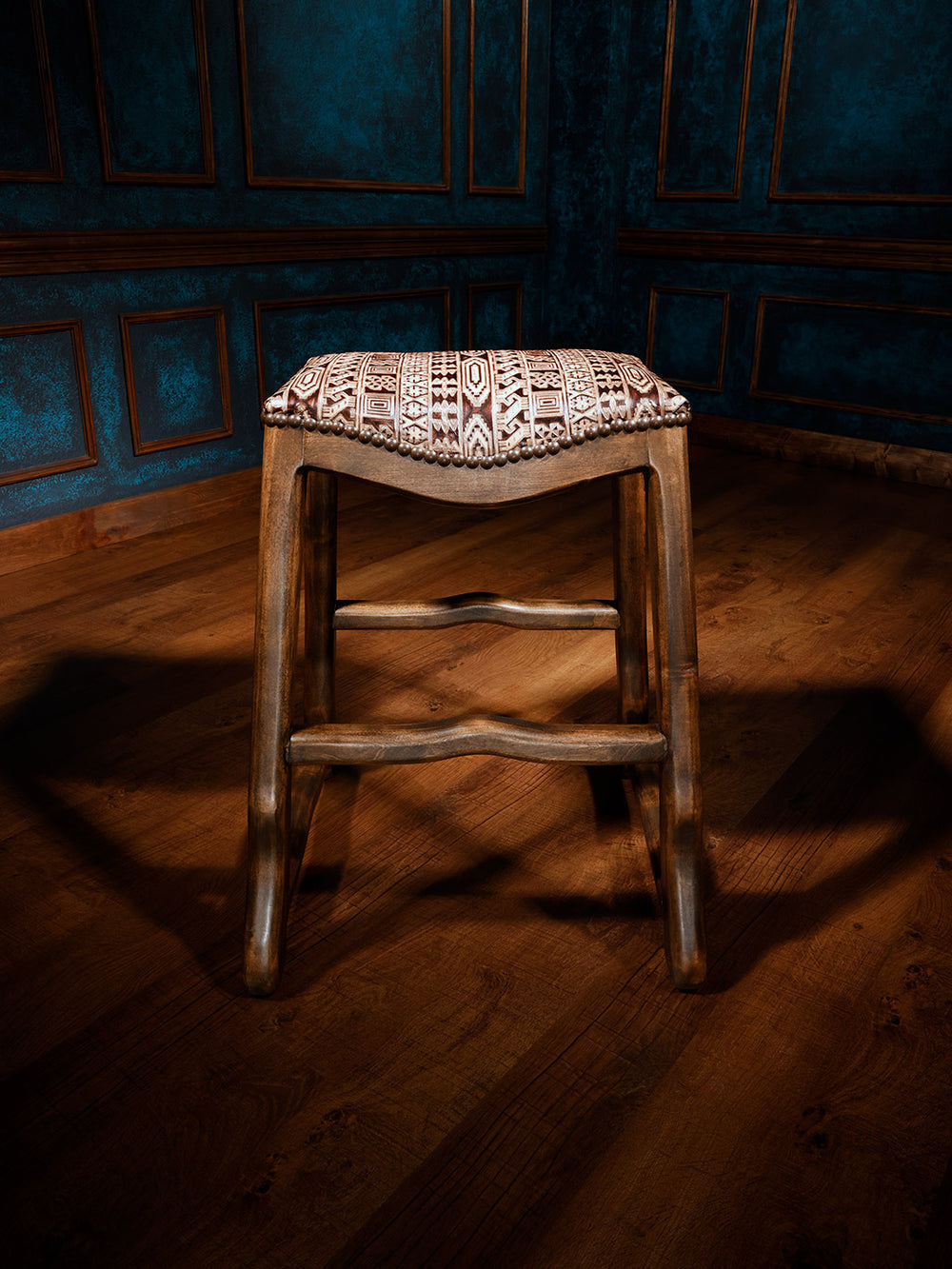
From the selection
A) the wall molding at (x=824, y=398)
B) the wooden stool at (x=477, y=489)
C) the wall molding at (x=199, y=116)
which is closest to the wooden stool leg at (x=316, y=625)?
the wooden stool at (x=477, y=489)

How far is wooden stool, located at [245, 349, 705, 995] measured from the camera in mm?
899

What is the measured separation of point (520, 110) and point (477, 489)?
320 cm

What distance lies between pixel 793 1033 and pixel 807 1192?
19 centimetres

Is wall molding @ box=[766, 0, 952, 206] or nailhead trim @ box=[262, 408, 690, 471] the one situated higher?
wall molding @ box=[766, 0, 952, 206]

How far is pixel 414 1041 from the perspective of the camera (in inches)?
37.2

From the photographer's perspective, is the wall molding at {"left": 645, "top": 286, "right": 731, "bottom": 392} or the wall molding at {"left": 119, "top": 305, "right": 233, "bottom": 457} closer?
the wall molding at {"left": 119, "top": 305, "right": 233, "bottom": 457}

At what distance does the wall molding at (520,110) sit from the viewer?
323 centimetres

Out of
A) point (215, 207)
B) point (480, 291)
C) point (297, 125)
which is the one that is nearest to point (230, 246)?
point (215, 207)

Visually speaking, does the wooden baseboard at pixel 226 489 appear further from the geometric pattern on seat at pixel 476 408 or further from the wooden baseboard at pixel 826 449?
the geometric pattern on seat at pixel 476 408

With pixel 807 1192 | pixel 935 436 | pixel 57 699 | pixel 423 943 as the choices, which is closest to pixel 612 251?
pixel 935 436

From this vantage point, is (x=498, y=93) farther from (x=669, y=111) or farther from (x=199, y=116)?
(x=199, y=116)

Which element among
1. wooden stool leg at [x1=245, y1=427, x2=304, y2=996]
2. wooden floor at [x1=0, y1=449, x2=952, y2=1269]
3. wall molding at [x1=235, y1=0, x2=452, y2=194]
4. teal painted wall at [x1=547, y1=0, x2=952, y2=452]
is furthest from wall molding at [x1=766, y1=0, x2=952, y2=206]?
wooden stool leg at [x1=245, y1=427, x2=304, y2=996]

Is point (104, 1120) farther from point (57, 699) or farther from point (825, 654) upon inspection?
point (825, 654)

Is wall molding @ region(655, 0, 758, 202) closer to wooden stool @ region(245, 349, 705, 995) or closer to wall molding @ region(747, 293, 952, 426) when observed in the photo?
wall molding @ region(747, 293, 952, 426)
